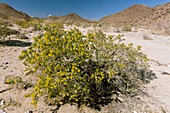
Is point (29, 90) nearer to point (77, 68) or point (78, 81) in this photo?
point (78, 81)

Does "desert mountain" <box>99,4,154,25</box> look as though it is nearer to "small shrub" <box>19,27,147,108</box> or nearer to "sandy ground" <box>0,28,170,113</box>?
"sandy ground" <box>0,28,170,113</box>

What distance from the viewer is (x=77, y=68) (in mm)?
3076

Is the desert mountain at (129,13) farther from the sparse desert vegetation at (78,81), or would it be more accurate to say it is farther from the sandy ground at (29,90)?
the sparse desert vegetation at (78,81)

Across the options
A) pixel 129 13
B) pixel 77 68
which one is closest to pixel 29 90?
pixel 77 68

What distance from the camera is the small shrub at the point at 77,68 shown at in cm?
317

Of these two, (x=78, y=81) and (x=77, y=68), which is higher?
(x=77, y=68)

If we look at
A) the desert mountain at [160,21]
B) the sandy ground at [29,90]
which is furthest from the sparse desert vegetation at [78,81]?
the desert mountain at [160,21]

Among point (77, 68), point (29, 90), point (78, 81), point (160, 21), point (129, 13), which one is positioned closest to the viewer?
point (77, 68)

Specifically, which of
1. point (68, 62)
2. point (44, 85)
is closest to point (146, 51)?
point (68, 62)

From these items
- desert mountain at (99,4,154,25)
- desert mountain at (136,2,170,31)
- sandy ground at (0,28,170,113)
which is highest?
desert mountain at (99,4,154,25)

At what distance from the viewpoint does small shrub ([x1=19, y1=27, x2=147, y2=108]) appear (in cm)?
317

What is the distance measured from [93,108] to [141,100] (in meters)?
1.15

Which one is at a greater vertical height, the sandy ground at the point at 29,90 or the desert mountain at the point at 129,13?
the desert mountain at the point at 129,13

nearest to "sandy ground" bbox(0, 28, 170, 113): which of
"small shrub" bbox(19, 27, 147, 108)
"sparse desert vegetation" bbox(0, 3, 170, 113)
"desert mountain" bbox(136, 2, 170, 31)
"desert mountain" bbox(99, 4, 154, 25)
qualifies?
"sparse desert vegetation" bbox(0, 3, 170, 113)
